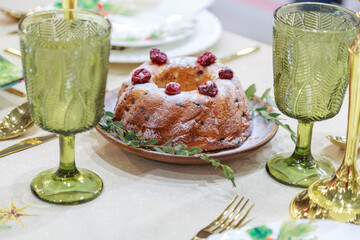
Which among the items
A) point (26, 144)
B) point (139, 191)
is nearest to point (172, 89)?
point (139, 191)

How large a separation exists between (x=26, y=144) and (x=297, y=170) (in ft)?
1.61

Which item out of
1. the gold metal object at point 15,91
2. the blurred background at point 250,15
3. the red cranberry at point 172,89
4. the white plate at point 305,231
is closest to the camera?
the white plate at point 305,231

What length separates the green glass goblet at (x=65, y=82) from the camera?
0.75 meters

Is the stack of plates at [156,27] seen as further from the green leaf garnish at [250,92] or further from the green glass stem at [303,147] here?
the green glass stem at [303,147]

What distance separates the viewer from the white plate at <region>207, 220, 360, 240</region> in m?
0.71

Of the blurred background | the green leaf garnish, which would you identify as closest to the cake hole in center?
the green leaf garnish

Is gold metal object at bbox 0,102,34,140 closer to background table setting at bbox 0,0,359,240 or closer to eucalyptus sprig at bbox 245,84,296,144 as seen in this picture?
background table setting at bbox 0,0,359,240

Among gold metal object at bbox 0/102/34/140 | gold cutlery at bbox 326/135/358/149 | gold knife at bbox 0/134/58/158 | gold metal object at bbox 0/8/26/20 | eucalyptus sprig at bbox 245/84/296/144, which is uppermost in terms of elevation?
eucalyptus sprig at bbox 245/84/296/144

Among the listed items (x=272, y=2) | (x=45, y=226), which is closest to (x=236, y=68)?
(x=45, y=226)

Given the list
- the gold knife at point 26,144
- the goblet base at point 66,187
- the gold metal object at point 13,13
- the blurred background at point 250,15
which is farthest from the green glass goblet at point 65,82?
the blurred background at point 250,15

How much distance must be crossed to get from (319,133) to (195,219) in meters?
0.41

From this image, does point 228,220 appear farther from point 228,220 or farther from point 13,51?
point 13,51

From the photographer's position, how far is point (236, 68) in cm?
140

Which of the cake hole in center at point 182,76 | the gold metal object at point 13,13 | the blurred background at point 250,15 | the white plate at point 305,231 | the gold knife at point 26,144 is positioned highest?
the cake hole in center at point 182,76
